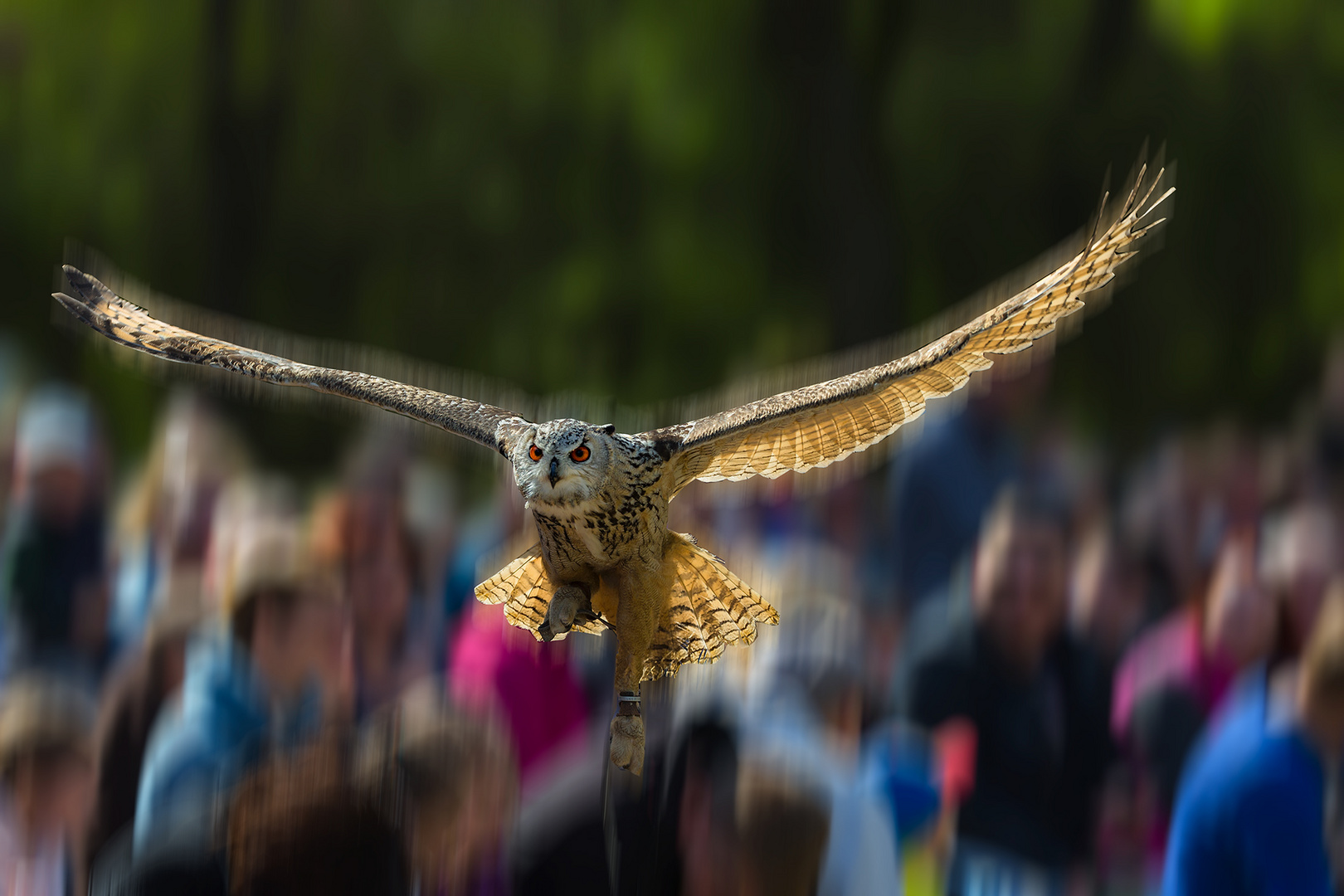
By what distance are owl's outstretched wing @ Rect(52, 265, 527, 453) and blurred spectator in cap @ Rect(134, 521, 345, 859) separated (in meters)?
0.61

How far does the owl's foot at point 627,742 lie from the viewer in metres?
1.03

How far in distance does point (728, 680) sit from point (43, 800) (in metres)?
1.19

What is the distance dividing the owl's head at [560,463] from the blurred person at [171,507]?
1.30m

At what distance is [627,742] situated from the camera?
3.39 ft

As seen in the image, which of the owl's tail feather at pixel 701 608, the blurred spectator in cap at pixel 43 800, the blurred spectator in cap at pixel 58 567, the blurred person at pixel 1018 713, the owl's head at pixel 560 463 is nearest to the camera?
the owl's head at pixel 560 463

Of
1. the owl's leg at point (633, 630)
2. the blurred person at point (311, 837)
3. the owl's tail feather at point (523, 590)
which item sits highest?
the owl's tail feather at point (523, 590)

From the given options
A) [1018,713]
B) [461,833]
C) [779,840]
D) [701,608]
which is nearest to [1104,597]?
[1018,713]

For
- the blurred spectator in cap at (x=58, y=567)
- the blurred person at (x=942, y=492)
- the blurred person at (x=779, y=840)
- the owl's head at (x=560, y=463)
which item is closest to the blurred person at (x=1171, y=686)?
the blurred person at (x=942, y=492)

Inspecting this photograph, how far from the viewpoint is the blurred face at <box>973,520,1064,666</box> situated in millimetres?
1642

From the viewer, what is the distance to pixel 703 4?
2.12 meters

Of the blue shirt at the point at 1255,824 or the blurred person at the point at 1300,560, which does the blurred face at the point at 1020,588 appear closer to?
the blue shirt at the point at 1255,824

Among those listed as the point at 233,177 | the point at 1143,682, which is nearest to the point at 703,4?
the point at 233,177

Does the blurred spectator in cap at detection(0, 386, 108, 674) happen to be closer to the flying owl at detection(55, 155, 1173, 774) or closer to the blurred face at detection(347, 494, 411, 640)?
the blurred face at detection(347, 494, 411, 640)

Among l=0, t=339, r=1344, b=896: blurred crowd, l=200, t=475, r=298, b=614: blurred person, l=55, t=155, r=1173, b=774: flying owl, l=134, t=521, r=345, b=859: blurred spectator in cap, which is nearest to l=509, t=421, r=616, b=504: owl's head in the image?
l=55, t=155, r=1173, b=774: flying owl
